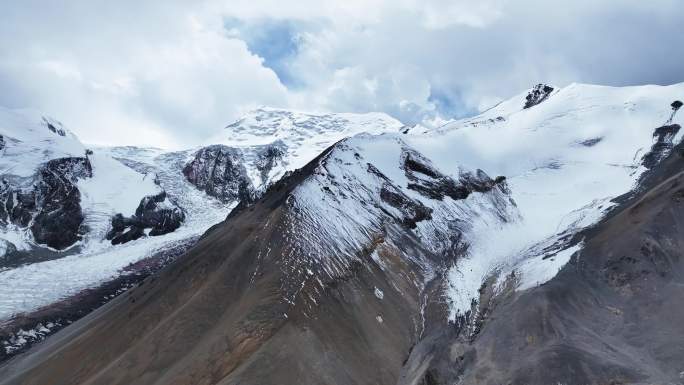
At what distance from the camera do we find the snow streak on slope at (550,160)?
79938 mm

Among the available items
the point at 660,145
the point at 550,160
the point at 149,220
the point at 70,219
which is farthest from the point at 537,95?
the point at 70,219

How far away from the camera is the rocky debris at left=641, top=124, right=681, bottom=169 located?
10369 cm

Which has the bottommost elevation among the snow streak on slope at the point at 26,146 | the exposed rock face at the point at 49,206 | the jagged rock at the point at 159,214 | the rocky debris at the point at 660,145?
the rocky debris at the point at 660,145

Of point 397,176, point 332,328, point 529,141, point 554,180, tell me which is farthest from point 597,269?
point 529,141

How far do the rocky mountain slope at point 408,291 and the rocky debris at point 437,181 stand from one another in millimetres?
418

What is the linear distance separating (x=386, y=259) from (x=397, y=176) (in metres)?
29.6

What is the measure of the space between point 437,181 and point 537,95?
254 feet

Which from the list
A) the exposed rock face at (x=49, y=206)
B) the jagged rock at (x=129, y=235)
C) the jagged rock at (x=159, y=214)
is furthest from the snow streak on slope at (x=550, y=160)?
the exposed rock face at (x=49, y=206)

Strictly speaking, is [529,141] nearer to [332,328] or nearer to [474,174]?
[474,174]

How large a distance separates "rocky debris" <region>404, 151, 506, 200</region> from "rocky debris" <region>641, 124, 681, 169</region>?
94.9ft

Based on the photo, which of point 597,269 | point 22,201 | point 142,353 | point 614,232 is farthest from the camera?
point 22,201

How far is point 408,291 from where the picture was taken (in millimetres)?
68375

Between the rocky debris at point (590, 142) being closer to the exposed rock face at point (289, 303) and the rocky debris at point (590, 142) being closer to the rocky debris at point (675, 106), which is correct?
the rocky debris at point (675, 106)

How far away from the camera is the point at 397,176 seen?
99438mm
